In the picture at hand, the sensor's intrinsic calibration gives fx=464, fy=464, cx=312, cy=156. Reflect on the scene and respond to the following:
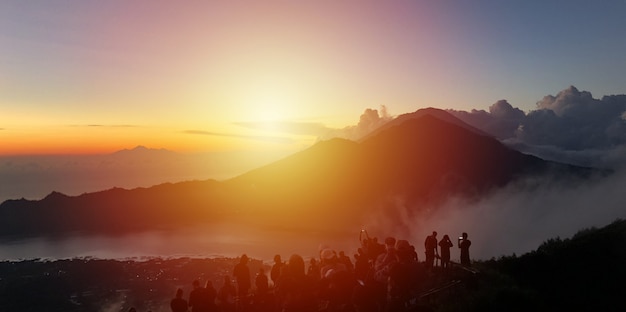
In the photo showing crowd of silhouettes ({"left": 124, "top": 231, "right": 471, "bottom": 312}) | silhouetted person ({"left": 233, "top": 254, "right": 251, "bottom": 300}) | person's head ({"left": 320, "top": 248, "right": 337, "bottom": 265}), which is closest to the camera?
crowd of silhouettes ({"left": 124, "top": 231, "right": 471, "bottom": 312})

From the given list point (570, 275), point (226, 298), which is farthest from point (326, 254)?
point (570, 275)

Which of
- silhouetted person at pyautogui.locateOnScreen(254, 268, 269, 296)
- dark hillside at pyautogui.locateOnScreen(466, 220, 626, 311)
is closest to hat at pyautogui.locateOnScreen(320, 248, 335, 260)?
silhouetted person at pyautogui.locateOnScreen(254, 268, 269, 296)

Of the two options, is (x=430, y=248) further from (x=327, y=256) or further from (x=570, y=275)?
(x=327, y=256)

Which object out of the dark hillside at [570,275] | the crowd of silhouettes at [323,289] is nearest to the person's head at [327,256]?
the crowd of silhouettes at [323,289]

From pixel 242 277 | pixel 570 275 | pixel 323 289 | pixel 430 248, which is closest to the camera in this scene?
pixel 323 289

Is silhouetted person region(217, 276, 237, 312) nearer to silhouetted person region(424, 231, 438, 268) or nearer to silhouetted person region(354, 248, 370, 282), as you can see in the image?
silhouetted person region(354, 248, 370, 282)

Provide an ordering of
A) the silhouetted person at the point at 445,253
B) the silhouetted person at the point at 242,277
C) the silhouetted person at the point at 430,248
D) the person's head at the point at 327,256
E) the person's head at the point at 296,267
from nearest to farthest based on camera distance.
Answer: the person's head at the point at 296,267 < the person's head at the point at 327,256 < the silhouetted person at the point at 242,277 < the silhouetted person at the point at 445,253 < the silhouetted person at the point at 430,248

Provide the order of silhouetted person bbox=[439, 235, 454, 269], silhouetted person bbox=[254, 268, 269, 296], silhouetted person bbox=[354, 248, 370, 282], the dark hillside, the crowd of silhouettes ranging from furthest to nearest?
silhouetted person bbox=[439, 235, 454, 269]
the dark hillside
silhouetted person bbox=[354, 248, 370, 282]
silhouetted person bbox=[254, 268, 269, 296]
the crowd of silhouettes

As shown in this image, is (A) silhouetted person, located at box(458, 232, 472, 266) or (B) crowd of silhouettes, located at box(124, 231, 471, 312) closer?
(B) crowd of silhouettes, located at box(124, 231, 471, 312)

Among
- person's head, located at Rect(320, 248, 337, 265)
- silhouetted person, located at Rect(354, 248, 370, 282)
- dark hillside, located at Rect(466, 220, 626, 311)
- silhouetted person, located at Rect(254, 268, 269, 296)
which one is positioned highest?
person's head, located at Rect(320, 248, 337, 265)

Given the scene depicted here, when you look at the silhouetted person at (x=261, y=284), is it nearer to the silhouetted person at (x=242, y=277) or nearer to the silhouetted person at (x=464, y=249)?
the silhouetted person at (x=242, y=277)

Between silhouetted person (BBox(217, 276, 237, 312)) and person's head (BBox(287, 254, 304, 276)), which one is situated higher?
person's head (BBox(287, 254, 304, 276))

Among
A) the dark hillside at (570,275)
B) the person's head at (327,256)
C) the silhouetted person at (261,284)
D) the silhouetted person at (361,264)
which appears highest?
the person's head at (327,256)

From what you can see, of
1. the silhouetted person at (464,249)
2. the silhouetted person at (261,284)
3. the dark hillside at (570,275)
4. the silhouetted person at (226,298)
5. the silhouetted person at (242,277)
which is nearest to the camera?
the silhouetted person at (226,298)
